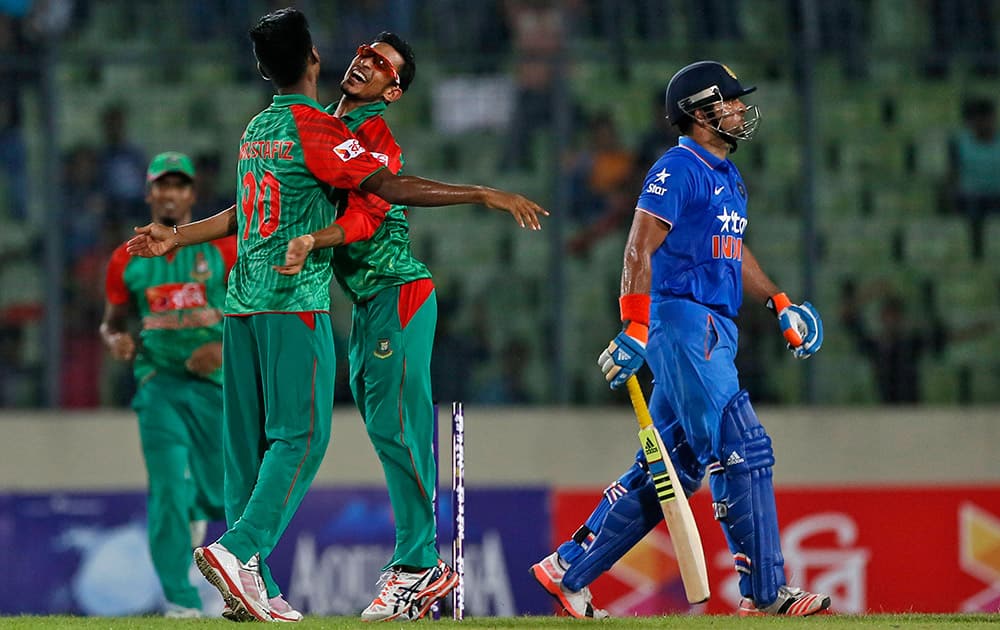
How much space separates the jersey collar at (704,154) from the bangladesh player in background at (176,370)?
2.67 metres

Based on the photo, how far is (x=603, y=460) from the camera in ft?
34.9

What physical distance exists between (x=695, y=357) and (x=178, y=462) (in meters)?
3.07

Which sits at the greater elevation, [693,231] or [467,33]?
[467,33]

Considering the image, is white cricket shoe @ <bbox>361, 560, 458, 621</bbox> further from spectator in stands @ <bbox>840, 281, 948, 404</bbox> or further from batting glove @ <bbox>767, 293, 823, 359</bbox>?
spectator in stands @ <bbox>840, 281, 948, 404</bbox>

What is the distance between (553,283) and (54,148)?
125 inches

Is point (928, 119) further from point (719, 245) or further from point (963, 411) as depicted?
point (719, 245)

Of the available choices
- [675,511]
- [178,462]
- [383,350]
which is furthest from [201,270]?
[675,511]

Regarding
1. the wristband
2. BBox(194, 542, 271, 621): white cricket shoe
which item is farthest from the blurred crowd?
BBox(194, 542, 271, 621): white cricket shoe

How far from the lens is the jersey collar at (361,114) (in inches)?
231

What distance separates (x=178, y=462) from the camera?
26.9 feet

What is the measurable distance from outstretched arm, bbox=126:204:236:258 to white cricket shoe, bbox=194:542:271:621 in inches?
41.3

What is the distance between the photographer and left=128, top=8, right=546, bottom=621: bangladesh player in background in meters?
5.43

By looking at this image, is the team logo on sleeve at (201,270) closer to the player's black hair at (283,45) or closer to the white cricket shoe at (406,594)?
the player's black hair at (283,45)

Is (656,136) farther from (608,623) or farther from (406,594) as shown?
(406,594)
